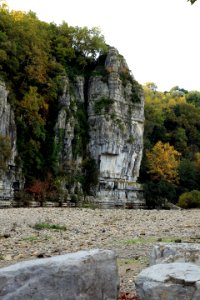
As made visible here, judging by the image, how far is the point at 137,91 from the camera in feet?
238

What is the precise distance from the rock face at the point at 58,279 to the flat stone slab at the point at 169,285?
60 cm

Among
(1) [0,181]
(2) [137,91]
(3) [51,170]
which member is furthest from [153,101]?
(1) [0,181]

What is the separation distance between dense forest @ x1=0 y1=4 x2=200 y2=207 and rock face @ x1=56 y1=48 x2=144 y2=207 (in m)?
1.89

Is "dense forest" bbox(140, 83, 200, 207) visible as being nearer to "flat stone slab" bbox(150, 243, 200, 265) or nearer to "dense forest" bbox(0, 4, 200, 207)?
"dense forest" bbox(0, 4, 200, 207)

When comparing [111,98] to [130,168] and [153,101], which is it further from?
[153,101]

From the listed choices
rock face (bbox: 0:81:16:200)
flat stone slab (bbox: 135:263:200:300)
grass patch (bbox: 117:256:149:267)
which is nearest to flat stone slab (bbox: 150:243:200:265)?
flat stone slab (bbox: 135:263:200:300)

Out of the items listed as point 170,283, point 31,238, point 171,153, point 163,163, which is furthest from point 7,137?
point 170,283

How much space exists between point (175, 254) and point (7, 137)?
150 feet

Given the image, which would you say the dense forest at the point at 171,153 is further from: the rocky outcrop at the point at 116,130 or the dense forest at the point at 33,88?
the dense forest at the point at 33,88

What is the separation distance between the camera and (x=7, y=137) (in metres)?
51.5

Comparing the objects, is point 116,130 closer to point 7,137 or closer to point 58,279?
point 7,137

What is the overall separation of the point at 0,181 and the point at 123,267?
42105mm

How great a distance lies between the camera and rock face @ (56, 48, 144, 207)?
63219mm

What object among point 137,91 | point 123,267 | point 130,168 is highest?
point 137,91
